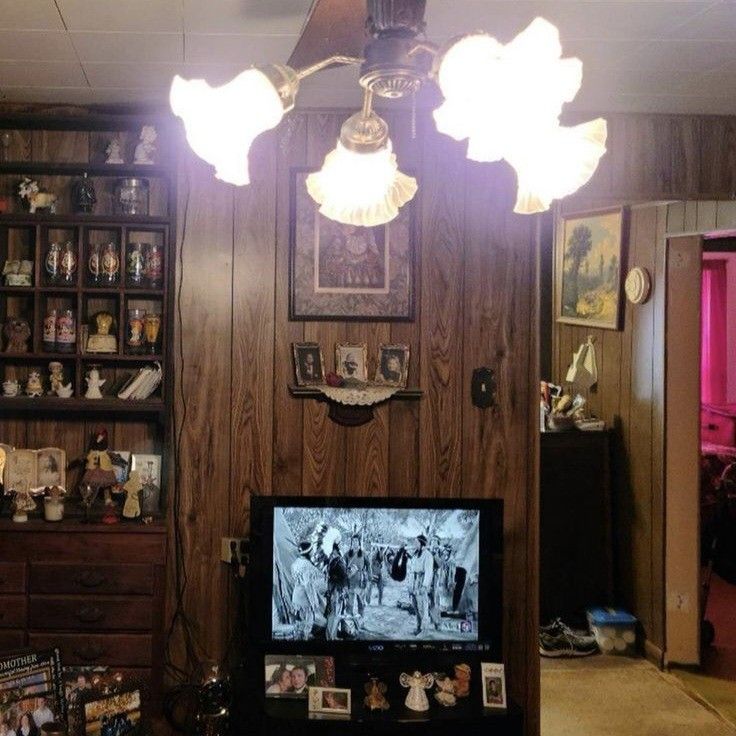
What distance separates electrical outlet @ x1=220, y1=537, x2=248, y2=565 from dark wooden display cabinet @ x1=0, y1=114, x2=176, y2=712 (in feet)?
0.80

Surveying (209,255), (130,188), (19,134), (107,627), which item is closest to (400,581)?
(107,627)

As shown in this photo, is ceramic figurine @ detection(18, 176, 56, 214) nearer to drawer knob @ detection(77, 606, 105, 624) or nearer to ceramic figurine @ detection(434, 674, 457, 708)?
drawer knob @ detection(77, 606, 105, 624)

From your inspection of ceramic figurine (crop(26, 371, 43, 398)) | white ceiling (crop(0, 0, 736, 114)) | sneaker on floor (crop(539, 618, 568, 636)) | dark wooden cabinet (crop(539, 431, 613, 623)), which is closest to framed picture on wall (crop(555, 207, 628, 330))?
dark wooden cabinet (crop(539, 431, 613, 623))

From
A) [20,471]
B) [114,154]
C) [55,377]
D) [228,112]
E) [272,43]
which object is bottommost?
[20,471]

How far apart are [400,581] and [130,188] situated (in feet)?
5.89

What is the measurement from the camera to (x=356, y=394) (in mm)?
3123

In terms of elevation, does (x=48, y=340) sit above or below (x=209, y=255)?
below

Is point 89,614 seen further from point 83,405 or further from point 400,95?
point 400,95

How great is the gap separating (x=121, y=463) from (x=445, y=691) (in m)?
1.52

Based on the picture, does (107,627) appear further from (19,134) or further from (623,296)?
(623,296)

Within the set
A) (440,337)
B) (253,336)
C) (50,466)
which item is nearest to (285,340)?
(253,336)

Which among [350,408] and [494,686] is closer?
[494,686]

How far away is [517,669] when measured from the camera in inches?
126

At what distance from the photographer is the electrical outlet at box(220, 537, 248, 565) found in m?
3.14
